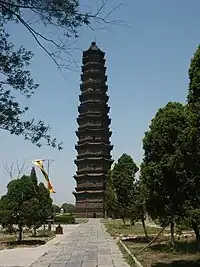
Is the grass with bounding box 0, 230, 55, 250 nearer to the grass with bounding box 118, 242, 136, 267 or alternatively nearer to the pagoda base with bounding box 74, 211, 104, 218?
the grass with bounding box 118, 242, 136, 267

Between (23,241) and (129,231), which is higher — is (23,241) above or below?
below

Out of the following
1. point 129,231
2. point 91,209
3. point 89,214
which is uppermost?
point 91,209

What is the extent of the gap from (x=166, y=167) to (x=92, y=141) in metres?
71.6

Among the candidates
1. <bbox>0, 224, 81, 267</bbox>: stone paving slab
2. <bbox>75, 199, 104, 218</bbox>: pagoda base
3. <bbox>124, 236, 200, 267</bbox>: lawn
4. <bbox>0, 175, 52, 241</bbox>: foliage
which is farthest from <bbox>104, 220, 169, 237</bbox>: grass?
<bbox>75, 199, 104, 218</bbox>: pagoda base

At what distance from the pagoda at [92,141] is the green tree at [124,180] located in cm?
4225

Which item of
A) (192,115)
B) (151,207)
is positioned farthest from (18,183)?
(192,115)

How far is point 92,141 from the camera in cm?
8738

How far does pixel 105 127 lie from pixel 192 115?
3039 inches

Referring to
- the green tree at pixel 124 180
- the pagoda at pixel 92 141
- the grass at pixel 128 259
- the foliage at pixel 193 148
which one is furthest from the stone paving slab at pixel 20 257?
the pagoda at pixel 92 141

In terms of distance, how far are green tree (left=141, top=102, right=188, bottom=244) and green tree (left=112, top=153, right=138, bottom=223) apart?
67.1 ft

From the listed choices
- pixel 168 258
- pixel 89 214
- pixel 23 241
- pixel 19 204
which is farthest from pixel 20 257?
pixel 89 214

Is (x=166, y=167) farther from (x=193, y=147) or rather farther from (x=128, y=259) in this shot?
(x=128, y=259)

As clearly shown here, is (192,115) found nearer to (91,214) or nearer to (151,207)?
(151,207)

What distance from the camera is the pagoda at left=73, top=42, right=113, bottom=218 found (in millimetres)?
84312
